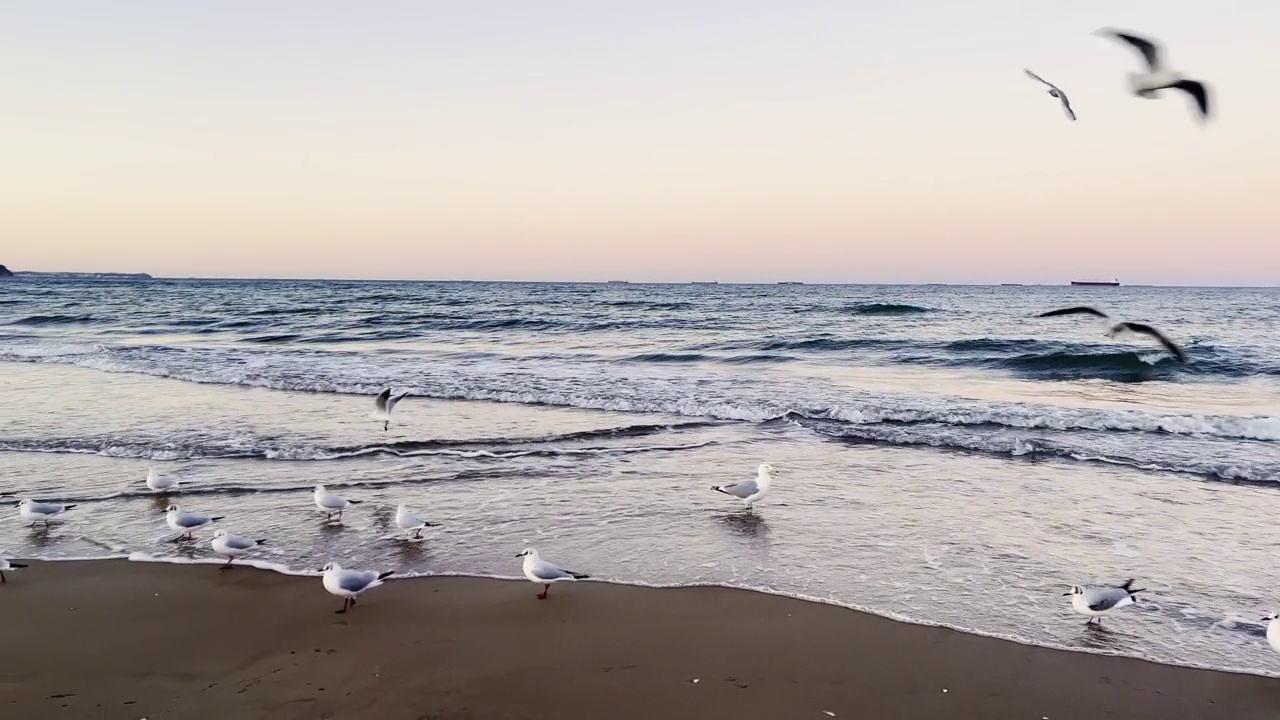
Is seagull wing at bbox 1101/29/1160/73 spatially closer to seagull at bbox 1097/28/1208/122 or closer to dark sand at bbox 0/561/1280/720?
seagull at bbox 1097/28/1208/122

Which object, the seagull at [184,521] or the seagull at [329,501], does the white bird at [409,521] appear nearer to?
the seagull at [329,501]

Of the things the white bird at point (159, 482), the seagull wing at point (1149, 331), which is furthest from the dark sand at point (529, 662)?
the seagull wing at point (1149, 331)

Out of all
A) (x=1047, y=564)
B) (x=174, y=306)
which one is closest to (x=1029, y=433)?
(x=1047, y=564)

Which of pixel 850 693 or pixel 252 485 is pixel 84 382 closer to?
pixel 252 485

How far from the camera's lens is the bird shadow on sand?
7184mm

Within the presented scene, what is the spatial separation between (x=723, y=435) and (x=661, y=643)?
6881 millimetres

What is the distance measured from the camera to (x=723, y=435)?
11656mm

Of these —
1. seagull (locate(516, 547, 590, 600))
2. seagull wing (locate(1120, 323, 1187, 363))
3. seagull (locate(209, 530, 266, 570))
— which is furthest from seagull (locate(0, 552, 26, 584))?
seagull wing (locate(1120, 323, 1187, 363))

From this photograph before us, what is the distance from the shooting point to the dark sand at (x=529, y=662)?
4.18m

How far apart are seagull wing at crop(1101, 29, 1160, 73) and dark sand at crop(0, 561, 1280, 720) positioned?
4.18 m

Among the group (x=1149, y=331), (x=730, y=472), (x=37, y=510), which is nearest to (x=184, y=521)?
(x=37, y=510)

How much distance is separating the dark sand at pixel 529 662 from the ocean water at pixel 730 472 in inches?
16.3

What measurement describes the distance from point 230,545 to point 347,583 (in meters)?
1.36

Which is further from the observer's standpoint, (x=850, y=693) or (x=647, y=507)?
(x=647, y=507)
